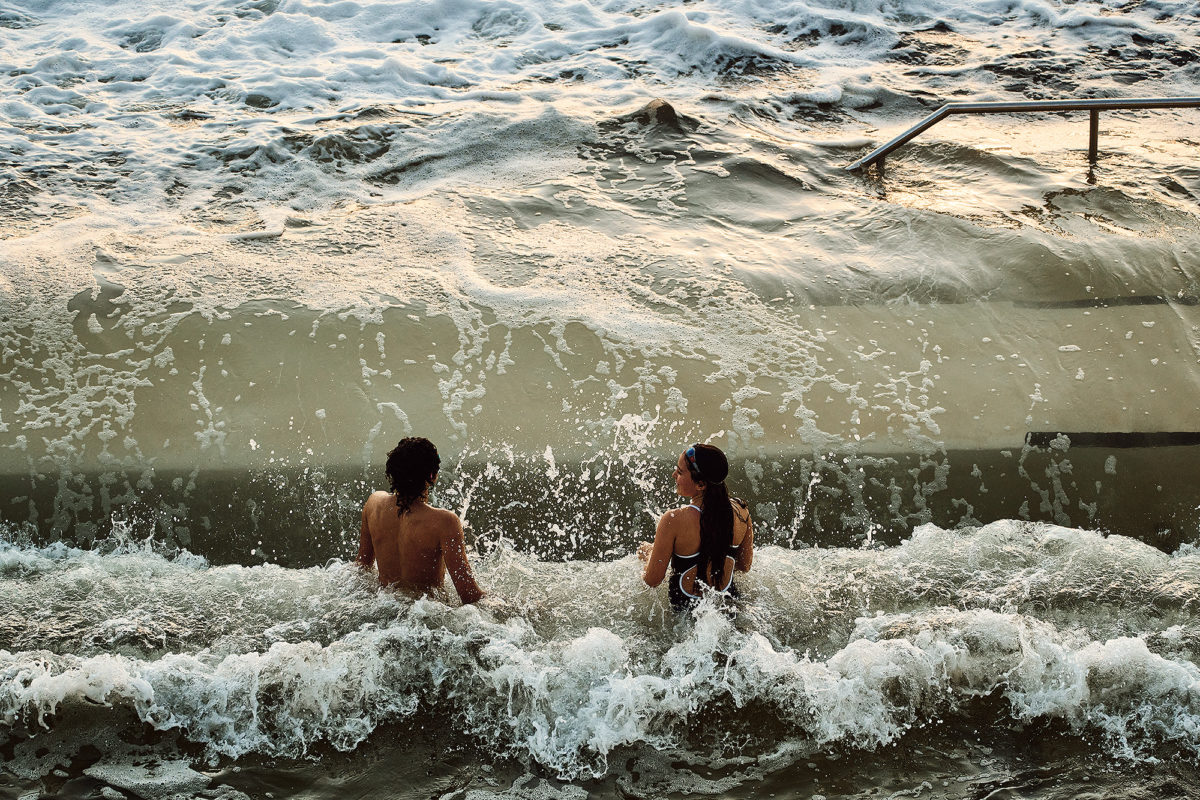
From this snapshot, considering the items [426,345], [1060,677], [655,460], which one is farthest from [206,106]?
[1060,677]

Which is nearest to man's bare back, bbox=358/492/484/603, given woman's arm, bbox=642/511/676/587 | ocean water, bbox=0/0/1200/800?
ocean water, bbox=0/0/1200/800

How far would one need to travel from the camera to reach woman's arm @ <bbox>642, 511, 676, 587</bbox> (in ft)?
12.1

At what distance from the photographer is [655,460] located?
469cm

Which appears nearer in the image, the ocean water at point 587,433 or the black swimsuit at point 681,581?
the ocean water at point 587,433

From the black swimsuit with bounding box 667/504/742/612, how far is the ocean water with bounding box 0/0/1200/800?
0.10 meters

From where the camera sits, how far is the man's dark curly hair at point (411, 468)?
→ 11.9 ft

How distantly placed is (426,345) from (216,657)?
216 centimetres

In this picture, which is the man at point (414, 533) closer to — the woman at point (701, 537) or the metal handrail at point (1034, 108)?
the woman at point (701, 537)

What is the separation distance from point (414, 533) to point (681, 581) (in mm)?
1058

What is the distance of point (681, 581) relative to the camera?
3781mm

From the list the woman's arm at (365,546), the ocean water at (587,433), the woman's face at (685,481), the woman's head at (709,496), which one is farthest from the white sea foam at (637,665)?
the woman's face at (685,481)

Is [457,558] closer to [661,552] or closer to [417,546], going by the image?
[417,546]

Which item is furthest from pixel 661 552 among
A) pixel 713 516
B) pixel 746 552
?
pixel 746 552

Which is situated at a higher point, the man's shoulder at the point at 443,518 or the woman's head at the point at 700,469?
the woman's head at the point at 700,469
